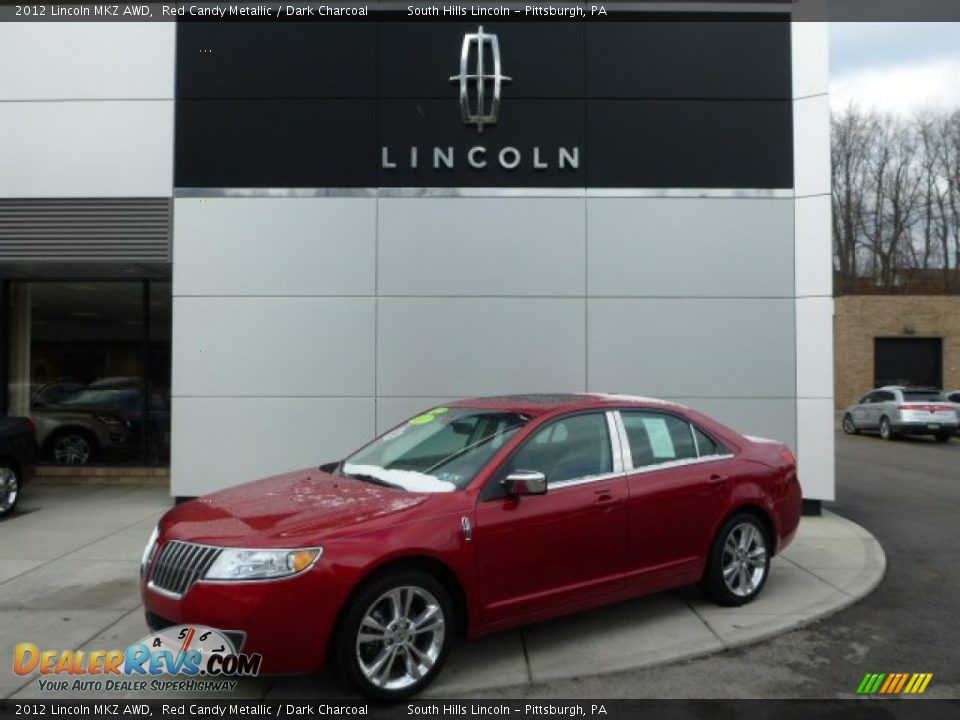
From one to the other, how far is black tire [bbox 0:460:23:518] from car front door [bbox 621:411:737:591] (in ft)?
24.3

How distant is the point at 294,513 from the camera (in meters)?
4.16

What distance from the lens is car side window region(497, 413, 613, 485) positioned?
15.3 ft

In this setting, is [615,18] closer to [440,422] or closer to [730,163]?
[730,163]

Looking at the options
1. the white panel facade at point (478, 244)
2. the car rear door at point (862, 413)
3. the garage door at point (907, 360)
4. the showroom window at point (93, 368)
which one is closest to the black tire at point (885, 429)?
the car rear door at point (862, 413)

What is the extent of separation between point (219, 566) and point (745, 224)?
7463 millimetres

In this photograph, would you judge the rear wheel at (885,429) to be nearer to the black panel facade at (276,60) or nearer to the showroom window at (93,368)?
the black panel facade at (276,60)

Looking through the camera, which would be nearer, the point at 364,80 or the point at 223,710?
the point at 223,710

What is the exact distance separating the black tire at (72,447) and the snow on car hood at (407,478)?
8.11 m

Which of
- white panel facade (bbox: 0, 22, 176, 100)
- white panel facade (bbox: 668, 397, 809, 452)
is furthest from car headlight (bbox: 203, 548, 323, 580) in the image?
white panel facade (bbox: 0, 22, 176, 100)

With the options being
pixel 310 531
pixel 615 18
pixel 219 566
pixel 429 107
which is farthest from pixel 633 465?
pixel 615 18

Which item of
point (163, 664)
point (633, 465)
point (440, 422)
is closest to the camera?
point (163, 664)

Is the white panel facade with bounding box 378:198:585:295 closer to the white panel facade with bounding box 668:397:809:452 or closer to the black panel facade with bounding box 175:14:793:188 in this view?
the black panel facade with bounding box 175:14:793:188

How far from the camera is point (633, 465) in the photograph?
5016 millimetres

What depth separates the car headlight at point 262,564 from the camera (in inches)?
146
